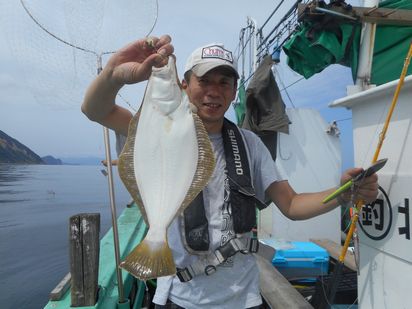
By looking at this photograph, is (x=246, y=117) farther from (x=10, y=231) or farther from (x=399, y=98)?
(x=10, y=231)

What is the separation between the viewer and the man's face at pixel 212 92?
2.10 meters

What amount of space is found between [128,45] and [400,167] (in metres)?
1.81

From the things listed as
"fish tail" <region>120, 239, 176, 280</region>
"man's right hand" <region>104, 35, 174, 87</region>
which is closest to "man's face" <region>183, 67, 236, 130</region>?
"man's right hand" <region>104, 35, 174, 87</region>

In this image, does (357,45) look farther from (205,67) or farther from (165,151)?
(165,151)

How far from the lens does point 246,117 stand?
19.9ft

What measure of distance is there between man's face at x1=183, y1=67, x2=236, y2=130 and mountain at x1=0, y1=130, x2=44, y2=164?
110 meters

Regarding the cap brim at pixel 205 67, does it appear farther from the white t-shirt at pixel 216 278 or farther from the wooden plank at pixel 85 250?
the wooden plank at pixel 85 250

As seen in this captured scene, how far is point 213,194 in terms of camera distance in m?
2.08

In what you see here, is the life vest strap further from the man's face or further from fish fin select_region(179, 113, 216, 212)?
the man's face

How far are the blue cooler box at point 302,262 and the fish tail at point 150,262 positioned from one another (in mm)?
3652

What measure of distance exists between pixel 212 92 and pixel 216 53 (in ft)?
0.84

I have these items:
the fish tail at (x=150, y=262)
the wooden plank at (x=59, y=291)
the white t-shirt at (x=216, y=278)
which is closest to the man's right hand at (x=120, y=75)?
the white t-shirt at (x=216, y=278)

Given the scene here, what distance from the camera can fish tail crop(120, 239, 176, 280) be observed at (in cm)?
148

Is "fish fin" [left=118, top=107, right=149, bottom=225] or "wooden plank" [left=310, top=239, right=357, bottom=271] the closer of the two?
"fish fin" [left=118, top=107, right=149, bottom=225]
